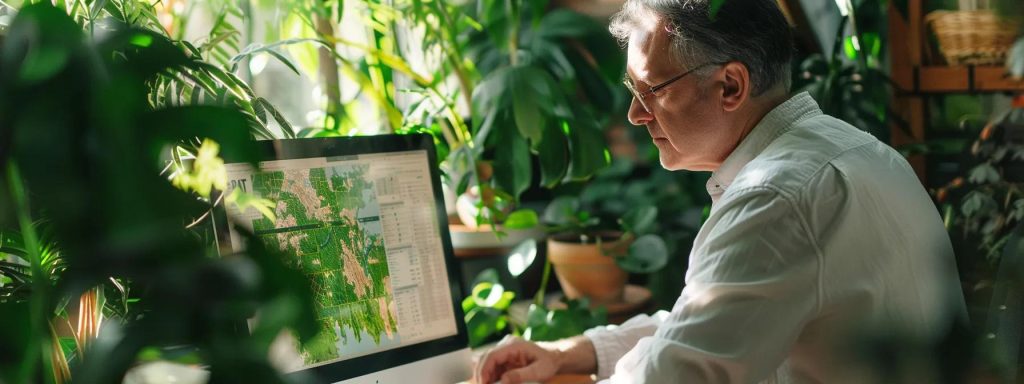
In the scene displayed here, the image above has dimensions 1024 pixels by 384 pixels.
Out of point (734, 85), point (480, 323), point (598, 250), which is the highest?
point (734, 85)

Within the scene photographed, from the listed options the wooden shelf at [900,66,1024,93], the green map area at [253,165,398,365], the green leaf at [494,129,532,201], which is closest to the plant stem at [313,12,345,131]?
the green leaf at [494,129,532,201]

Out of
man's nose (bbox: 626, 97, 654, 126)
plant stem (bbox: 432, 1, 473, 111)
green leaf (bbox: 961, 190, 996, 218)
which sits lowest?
green leaf (bbox: 961, 190, 996, 218)

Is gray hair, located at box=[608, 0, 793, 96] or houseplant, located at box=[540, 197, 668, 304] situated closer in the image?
gray hair, located at box=[608, 0, 793, 96]

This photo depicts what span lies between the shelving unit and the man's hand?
1.17 m

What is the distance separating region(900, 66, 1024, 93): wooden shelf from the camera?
2.11 meters

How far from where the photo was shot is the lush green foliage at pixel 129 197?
331 millimetres

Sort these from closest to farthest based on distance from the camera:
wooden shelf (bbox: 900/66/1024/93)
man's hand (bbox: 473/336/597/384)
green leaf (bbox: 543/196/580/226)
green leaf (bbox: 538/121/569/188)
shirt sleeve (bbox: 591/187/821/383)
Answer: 1. shirt sleeve (bbox: 591/187/821/383)
2. man's hand (bbox: 473/336/597/384)
3. wooden shelf (bbox: 900/66/1024/93)
4. green leaf (bbox: 538/121/569/188)
5. green leaf (bbox: 543/196/580/226)

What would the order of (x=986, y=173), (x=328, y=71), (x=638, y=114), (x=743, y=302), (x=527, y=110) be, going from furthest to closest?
(x=328, y=71) → (x=527, y=110) → (x=986, y=173) → (x=638, y=114) → (x=743, y=302)

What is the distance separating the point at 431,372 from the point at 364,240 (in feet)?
0.76

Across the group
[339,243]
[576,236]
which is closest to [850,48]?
[576,236]

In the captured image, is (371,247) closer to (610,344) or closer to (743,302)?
(610,344)

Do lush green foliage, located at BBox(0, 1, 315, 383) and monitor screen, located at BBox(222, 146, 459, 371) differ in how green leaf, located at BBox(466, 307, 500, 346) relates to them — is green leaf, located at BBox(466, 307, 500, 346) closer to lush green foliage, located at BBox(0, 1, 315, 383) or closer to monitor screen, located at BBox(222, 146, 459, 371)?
monitor screen, located at BBox(222, 146, 459, 371)

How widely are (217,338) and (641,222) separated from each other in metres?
2.10

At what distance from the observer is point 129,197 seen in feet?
1.06
